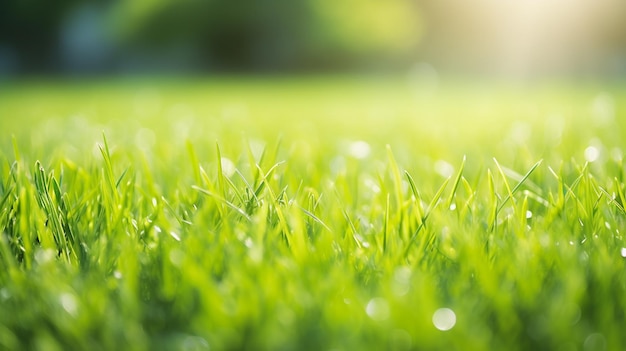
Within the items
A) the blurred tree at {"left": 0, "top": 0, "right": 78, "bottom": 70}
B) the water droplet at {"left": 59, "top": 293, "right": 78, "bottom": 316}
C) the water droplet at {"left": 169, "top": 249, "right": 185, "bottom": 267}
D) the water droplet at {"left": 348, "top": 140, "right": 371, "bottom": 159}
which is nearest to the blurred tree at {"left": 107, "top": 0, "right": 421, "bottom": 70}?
the blurred tree at {"left": 0, "top": 0, "right": 78, "bottom": 70}

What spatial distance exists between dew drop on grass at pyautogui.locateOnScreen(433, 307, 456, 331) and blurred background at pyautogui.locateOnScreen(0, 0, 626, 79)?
15.0 m

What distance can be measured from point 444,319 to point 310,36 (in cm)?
1515

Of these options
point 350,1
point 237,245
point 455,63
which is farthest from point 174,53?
point 237,245

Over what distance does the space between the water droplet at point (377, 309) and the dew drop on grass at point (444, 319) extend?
5 centimetres

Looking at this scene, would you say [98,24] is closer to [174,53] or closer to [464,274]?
[174,53]

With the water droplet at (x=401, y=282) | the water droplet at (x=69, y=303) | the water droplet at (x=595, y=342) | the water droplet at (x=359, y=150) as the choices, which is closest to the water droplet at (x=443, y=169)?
the water droplet at (x=359, y=150)

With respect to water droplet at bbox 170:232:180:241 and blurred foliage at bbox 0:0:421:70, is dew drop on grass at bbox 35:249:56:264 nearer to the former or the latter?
water droplet at bbox 170:232:180:241

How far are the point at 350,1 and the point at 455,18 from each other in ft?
14.2

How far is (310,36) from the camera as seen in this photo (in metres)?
15.3

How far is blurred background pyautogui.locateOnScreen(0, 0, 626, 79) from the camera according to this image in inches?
608

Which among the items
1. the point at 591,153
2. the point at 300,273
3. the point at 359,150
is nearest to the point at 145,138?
the point at 359,150

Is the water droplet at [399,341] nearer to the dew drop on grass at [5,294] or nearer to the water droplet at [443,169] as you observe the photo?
the dew drop on grass at [5,294]

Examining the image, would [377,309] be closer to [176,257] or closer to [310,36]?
[176,257]

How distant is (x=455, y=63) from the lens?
18.4 metres
